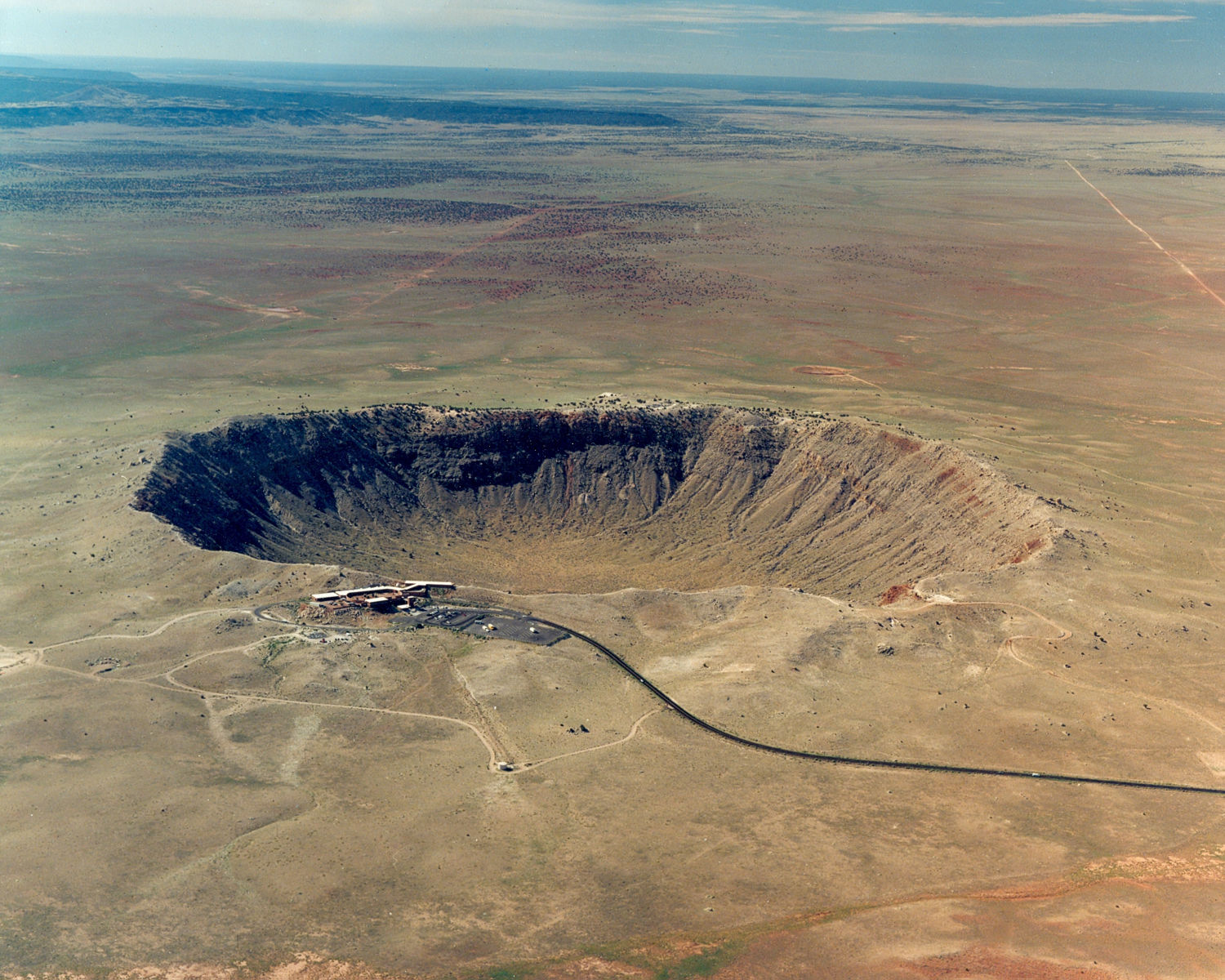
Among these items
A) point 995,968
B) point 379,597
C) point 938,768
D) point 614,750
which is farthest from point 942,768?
point 379,597

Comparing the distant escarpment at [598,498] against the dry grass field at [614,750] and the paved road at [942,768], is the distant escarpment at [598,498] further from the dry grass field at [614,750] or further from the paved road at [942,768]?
the paved road at [942,768]

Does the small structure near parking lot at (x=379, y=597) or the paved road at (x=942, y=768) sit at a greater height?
the small structure near parking lot at (x=379, y=597)

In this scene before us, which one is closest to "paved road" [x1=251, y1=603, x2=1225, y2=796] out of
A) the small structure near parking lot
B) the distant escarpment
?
the small structure near parking lot

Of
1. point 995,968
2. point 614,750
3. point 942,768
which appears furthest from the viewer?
point 614,750

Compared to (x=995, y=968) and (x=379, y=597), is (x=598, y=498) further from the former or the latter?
(x=995, y=968)

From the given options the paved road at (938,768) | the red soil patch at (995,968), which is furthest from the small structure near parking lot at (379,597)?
the red soil patch at (995,968)

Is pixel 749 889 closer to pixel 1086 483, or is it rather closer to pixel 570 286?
pixel 1086 483

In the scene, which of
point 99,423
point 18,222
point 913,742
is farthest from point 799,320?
point 18,222

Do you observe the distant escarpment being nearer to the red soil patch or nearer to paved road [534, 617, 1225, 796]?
paved road [534, 617, 1225, 796]
